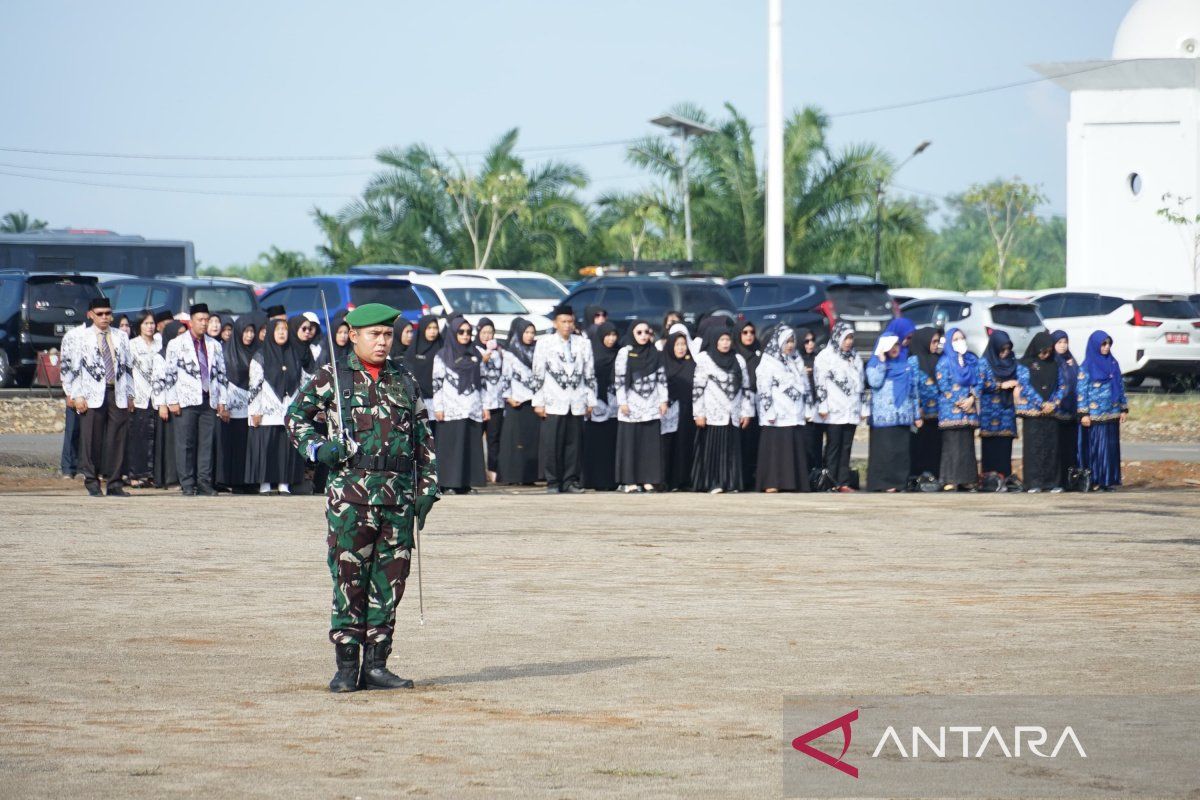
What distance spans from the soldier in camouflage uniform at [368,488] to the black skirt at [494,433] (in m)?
11.0

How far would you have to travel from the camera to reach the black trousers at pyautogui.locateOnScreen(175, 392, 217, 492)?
55.7ft

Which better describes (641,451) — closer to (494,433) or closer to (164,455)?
(494,433)

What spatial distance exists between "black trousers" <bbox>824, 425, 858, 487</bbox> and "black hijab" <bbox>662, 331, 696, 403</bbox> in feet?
4.80

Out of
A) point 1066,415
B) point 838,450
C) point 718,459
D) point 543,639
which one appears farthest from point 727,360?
point 543,639

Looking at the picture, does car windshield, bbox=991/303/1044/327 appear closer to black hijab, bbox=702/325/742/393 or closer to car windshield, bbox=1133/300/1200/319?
car windshield, bbox=1133/300/1200/319

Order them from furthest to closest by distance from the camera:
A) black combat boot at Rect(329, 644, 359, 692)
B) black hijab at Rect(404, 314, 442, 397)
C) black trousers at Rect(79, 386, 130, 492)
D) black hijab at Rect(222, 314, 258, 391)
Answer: black hijab at Rect(404, 314, 442, 397) < black hijab at Rect(222, 314, 258, 391) < black trousers at Rect(79, 386, 130, 492) < black combat boot at Rect(329, 644, 359, 692)

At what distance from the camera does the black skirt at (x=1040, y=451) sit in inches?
736

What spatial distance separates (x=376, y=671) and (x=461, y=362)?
10039mm

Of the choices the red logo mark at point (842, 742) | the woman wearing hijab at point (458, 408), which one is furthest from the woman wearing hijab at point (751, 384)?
the red logo mark at point (842, 742)

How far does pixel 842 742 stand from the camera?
6.88 meters

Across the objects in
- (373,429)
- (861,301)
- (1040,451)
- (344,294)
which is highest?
(861,301)

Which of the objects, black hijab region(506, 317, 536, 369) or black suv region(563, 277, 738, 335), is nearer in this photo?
black hijab region(506, 317, 536, 369)

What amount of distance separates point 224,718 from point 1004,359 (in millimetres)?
13091

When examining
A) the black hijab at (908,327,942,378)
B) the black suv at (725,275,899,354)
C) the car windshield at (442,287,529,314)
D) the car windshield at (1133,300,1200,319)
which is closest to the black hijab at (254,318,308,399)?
the black hijab at (908,327,942,378)
